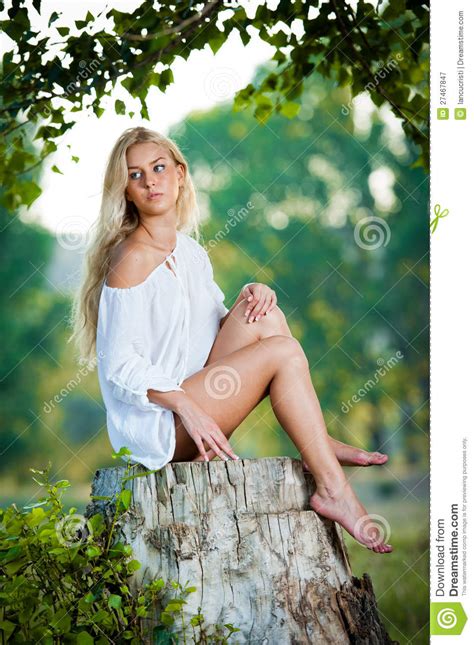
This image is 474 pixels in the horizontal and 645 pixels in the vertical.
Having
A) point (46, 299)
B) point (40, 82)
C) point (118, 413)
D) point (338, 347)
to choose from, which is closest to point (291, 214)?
point (338, 347)

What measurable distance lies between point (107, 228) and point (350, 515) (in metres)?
1.07

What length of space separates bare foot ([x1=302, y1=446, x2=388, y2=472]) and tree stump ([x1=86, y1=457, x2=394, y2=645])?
0.26 metres

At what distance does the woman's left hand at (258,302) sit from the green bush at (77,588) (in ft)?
1.78

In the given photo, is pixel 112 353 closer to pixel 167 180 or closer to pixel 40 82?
pixel 167 180

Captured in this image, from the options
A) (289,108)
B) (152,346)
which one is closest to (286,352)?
(152,346)

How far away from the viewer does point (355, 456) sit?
2.39 meters

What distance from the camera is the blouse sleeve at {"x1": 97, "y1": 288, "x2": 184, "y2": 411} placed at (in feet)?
7.30

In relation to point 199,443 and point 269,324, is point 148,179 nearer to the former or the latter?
point 269,324

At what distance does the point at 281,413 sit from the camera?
2.25m

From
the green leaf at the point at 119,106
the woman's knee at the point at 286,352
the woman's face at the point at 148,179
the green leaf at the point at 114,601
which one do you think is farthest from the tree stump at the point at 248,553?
the green leaf at the point at 119,106

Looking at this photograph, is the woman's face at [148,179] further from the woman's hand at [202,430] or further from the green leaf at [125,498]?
the green leaf at [125,498]

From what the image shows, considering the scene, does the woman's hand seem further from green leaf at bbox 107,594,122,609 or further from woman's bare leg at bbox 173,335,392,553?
green leaf at bbox 107,594,122,609
